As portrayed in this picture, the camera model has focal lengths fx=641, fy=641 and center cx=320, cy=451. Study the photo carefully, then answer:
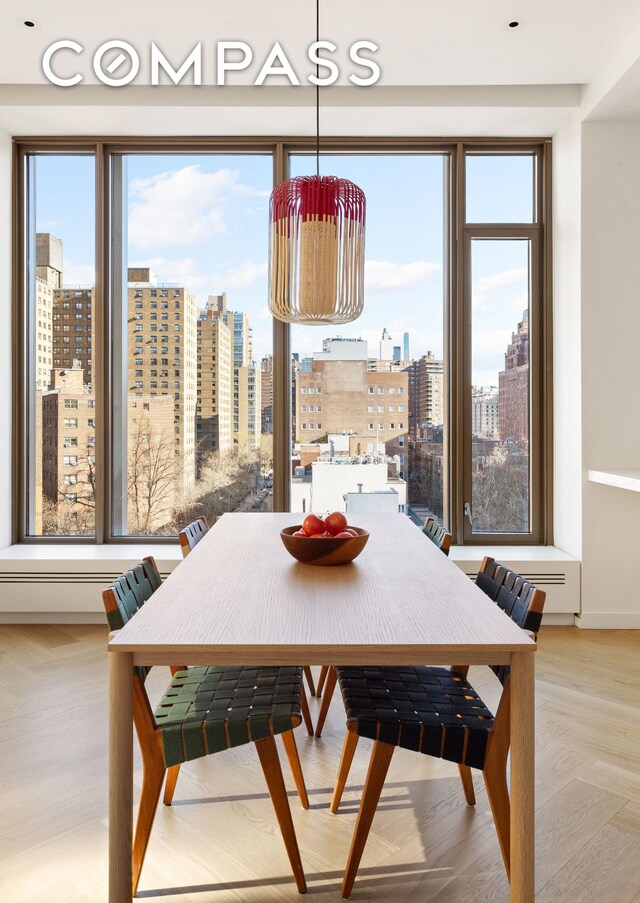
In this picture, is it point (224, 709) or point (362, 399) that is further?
point (362, 399)

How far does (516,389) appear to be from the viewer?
171 inches

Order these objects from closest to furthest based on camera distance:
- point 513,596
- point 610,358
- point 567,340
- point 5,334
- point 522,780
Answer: point 522,780, point 513,596, point 610,358, point 567,340, point 5,334

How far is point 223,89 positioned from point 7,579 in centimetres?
320

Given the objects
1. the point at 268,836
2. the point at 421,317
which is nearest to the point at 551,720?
the point at 268,836

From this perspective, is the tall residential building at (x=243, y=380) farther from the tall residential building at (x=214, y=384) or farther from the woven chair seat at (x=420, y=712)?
the woven chair seat at (x=420, y=712)

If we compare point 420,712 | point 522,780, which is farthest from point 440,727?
point 522,780

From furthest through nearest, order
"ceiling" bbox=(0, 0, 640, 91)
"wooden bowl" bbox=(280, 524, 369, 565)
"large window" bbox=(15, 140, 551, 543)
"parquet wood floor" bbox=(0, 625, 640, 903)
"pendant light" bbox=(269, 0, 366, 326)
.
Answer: "large window" bbox=(15, 140, 551, 543) < "ceiling" bbox=(0, 0, 640, 91) < "pendant light" bbox=(269, 0, 366, 326) < "wooden bowl" bbox=(280, 524, 369, 565) < "parquet wood floor" bbox=(0, 625, 640, 903)

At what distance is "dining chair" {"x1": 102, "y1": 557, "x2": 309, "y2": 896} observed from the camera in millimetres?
1603

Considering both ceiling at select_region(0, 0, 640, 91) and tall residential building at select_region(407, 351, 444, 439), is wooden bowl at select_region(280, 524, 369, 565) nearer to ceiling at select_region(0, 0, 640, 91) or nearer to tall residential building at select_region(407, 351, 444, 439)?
tall residential building at select_region(407, 351, 444, 439)

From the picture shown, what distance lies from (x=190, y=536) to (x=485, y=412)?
2468 mm

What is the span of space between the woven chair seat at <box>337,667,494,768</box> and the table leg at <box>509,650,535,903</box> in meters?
0.18

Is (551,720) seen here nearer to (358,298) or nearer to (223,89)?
(358,298)

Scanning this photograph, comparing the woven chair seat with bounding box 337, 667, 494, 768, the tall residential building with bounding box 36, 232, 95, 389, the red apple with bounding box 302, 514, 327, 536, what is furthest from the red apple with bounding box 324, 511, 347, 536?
the tall residential building with bounding box 36, 232, 95, 389

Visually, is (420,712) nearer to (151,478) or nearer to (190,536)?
(190,536)
